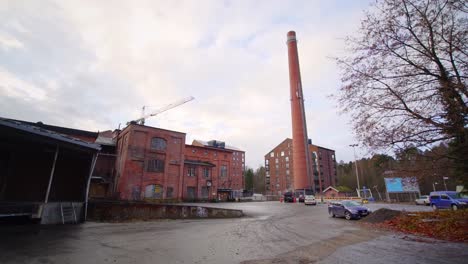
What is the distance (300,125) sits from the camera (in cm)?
4959

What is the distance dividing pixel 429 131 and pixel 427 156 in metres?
0.97

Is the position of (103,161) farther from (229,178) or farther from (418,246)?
(418,246)

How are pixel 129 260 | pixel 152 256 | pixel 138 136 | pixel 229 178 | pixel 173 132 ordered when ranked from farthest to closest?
pixel 229 178 → pixel 173 132 → pixel 138 136 → pixel 152 256 → pixel 129 260

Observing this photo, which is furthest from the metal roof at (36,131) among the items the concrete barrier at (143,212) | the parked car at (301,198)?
the parked car at (301,198)

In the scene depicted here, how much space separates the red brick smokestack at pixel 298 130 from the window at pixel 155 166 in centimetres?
2755

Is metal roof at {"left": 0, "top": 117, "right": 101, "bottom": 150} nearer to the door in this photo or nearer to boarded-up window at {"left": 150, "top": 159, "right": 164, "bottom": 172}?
boarded-up window at {"left": 150, "top": 159, "right": 164, "bottom": 172}

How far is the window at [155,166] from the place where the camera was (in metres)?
36.8

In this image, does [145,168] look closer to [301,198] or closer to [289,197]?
[289,197]

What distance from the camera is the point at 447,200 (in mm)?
23375

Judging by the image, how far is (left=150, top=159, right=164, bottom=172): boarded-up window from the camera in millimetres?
36781

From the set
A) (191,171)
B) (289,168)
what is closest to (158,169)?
(191,171)

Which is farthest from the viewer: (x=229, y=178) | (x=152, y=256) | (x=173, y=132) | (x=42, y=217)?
(x=229, y=178)

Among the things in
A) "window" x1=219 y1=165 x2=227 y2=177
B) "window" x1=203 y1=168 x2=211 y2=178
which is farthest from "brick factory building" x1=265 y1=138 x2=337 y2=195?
"window" x1=203 y1=168 x2=211 y2=178

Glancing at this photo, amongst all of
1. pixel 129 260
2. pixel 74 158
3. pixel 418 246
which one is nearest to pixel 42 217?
pixel 74 158
